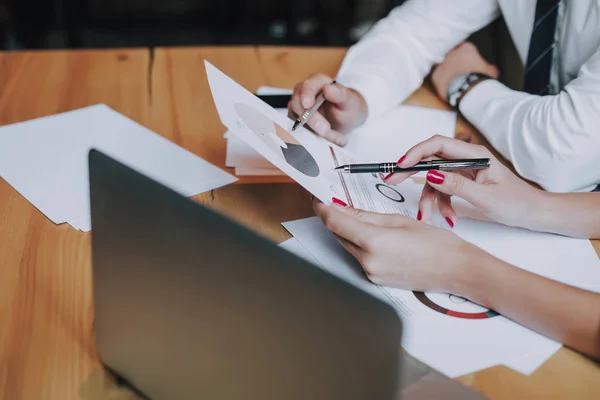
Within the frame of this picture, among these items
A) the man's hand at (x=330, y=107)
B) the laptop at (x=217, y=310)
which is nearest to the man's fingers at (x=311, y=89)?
the man's hand at (x=330, y=107)

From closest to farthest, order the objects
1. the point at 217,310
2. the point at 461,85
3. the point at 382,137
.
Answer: the point at 217,310
the point at 382,137
the point at 461,85

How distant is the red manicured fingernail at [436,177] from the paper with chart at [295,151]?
8 centimetres

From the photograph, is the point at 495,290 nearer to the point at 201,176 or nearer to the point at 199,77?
the point at 201,176

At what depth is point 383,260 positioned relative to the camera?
2.48 ft

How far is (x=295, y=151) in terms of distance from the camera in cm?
88

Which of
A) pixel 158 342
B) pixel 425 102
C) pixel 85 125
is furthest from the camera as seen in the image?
pixel 425 102

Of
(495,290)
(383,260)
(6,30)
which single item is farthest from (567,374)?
(6,30)

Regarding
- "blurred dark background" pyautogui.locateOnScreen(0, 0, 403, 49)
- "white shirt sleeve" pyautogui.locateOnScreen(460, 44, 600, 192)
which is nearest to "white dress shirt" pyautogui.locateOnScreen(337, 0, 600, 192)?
"white shirt sleeve" pyautogui.locateOnScreen(460, 44, 600, 192)

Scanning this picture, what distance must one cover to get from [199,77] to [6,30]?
230cm

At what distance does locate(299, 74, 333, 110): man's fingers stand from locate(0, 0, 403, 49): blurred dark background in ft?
7.23

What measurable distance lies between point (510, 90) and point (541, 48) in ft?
0.34

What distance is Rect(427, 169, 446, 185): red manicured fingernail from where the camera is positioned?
33.2 inches

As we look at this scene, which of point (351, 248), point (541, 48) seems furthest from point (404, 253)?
point (541, 48)

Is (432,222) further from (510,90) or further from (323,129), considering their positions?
(510,90)
